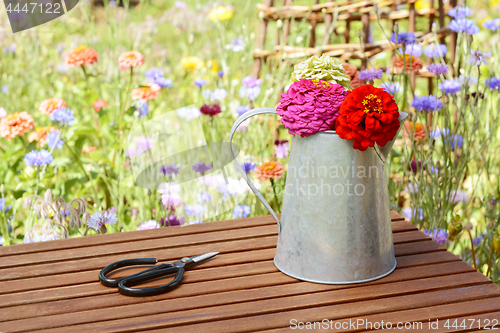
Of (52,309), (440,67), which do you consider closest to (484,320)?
(52,309)

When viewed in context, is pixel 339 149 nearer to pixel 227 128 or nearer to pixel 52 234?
pixel 52 234

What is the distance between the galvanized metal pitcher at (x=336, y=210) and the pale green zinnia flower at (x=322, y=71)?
0.11 meters

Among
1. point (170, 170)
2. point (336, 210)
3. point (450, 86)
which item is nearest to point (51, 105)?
point (170, 170)

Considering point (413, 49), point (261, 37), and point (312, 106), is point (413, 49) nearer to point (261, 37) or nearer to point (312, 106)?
point (261, 37)

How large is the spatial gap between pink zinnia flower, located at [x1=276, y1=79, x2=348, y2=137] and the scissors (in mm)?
320

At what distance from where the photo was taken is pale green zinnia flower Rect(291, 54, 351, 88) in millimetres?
819

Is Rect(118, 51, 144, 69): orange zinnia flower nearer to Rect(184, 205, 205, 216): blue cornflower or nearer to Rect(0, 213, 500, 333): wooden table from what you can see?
Rect(184, 205, 205, 216): blue cornflower

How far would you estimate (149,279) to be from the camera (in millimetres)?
829

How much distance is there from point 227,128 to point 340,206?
1.38m

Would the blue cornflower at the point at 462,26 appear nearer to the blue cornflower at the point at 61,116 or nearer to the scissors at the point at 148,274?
the scissors at the point at 148,274

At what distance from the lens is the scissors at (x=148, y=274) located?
78 centimetres

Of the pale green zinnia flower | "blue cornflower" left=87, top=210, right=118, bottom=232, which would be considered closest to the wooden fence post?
"blue cornflower" left=87, top=210, right=118, bottom=232

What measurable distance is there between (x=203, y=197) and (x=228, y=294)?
70cm

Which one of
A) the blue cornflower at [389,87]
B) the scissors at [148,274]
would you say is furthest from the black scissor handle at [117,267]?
the blue cornflower at [389,87]
